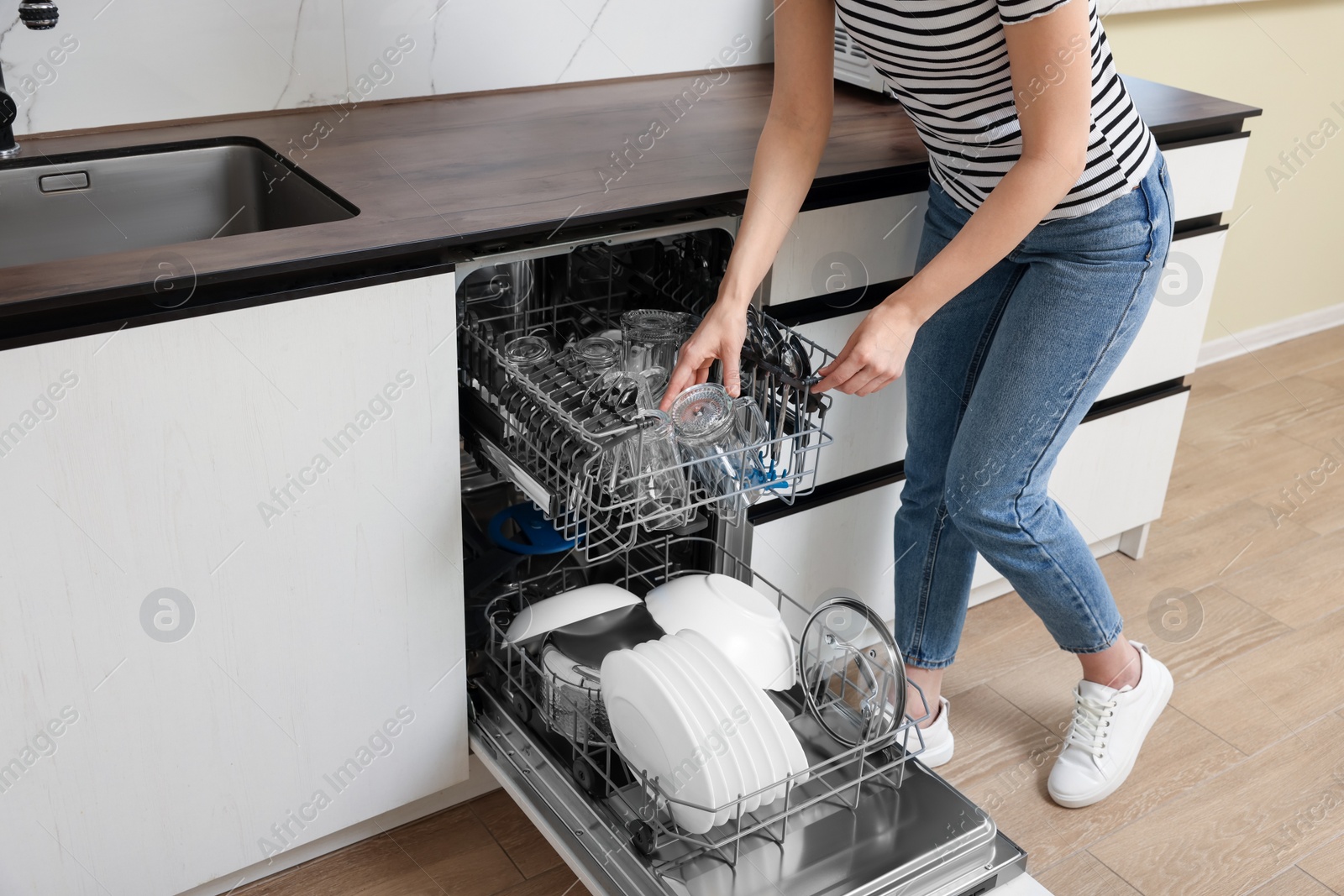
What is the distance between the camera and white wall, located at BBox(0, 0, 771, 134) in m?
1.47

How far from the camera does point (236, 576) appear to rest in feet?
3.95

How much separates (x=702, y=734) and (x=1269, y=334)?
2.57 m

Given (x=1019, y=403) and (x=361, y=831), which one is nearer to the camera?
(x=1019, y=403)

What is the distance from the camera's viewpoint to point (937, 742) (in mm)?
1667

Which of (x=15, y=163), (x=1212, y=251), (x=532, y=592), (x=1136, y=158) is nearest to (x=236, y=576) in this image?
(x=532, y=592)

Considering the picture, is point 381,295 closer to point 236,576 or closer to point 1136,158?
point 236,576

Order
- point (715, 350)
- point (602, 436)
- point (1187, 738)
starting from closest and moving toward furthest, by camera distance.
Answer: point (602, 436), point (715, 350), point (1187, 738)

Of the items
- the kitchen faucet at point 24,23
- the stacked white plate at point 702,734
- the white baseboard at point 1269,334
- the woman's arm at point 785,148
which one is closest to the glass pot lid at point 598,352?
the woman's arm at point 785,148

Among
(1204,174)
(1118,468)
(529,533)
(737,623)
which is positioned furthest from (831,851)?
(1204,174)

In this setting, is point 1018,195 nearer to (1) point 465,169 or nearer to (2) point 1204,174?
(1) point 465,169

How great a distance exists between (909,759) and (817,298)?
585mm

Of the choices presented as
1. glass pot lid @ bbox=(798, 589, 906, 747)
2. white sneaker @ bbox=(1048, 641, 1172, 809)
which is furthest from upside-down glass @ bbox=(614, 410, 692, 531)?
white sneaker @ bbox=(1048, 641, 1172, 809)

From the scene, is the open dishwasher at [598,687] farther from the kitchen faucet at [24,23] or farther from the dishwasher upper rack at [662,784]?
the kitchen faucet at [24,23]

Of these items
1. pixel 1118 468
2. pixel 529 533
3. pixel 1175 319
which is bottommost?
pixel 1118 468
